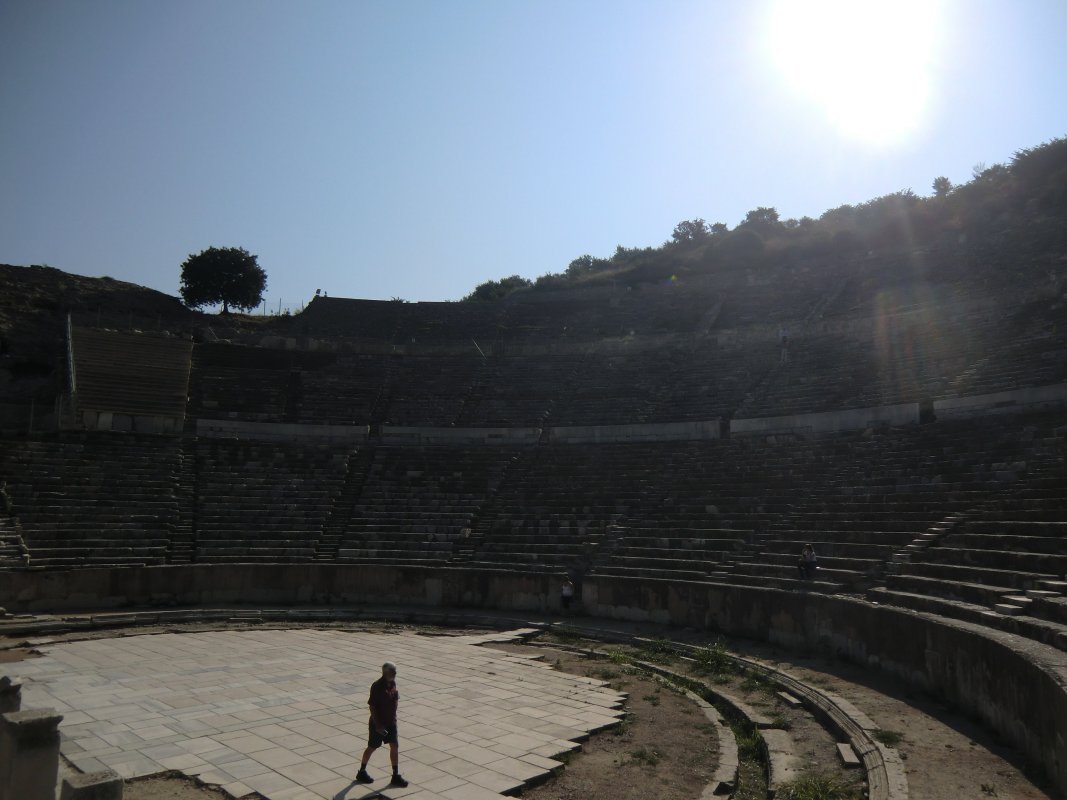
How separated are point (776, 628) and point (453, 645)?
5.88m

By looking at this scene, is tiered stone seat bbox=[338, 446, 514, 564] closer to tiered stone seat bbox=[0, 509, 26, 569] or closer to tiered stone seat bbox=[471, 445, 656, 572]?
tiered stone seat bbox=[471, 445, 656, 572]

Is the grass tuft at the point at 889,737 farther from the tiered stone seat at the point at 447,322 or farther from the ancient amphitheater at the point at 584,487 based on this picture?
the tiered stone seat at the point at 447,322

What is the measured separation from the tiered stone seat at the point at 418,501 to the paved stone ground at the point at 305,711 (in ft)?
16.9

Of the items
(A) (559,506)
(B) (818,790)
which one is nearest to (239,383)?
(A) (559,506)

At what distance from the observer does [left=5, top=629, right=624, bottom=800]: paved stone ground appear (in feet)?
24.5

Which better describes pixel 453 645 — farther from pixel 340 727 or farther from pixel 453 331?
pixel 453 331

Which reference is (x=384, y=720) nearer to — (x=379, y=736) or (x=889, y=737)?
(x=379, y=736)

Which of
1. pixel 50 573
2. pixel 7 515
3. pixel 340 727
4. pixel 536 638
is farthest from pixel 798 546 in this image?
pixel 7 515

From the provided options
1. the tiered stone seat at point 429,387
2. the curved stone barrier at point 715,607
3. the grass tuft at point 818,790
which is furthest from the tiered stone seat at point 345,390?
the grass tuft at point 818,790

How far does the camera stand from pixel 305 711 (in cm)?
959

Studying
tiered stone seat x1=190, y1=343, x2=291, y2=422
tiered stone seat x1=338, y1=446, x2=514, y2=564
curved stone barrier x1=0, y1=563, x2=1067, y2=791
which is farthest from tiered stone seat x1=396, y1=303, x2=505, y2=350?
curved stone barrier x1=0, y1=563, x2=1067, y2=791

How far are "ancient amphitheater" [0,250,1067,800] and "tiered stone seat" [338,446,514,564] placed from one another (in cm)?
9

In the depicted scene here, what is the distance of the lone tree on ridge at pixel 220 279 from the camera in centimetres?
4106

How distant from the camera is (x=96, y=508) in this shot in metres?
18.9
